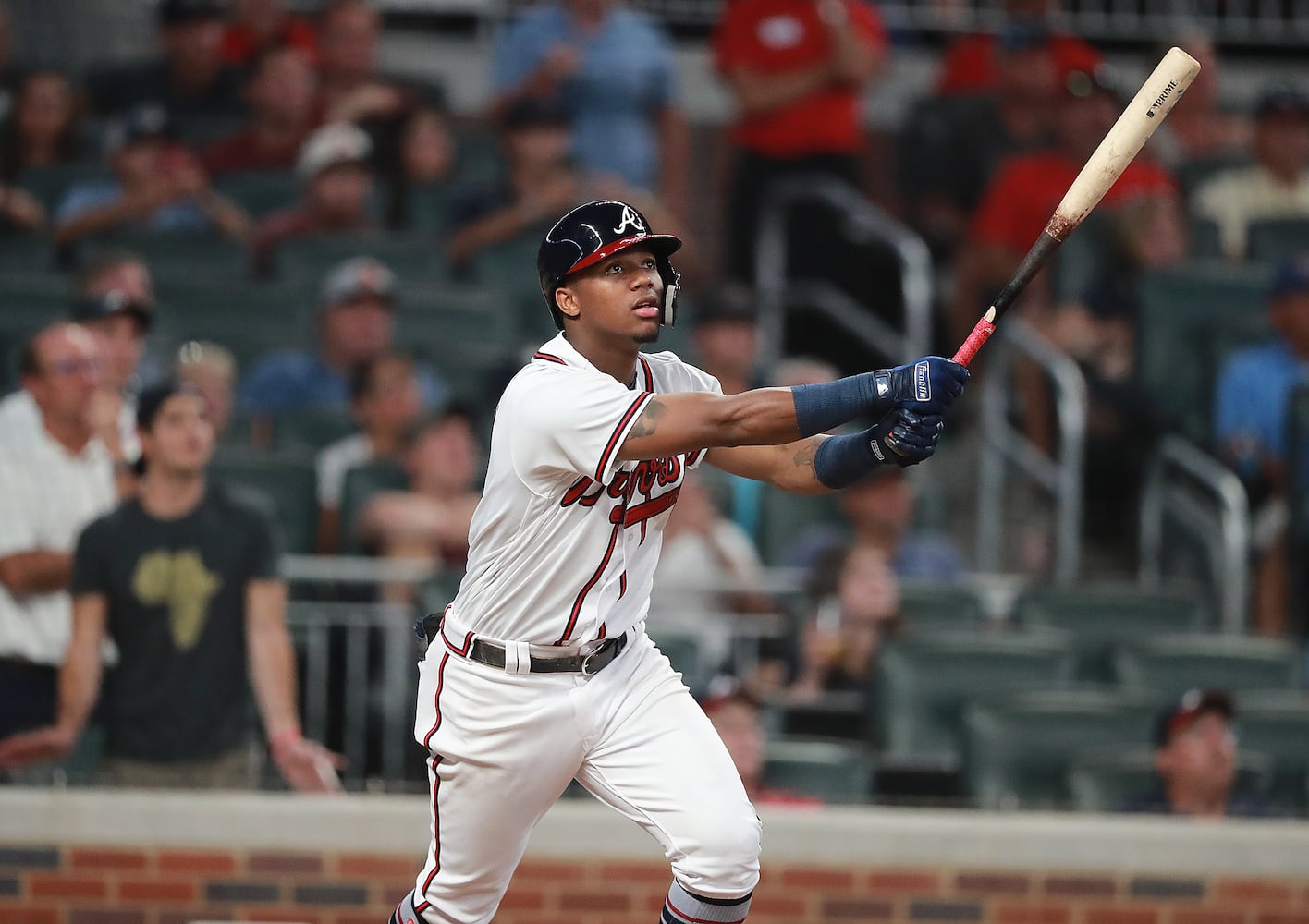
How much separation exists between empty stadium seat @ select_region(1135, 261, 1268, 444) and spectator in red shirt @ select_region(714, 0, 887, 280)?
57.4 inches

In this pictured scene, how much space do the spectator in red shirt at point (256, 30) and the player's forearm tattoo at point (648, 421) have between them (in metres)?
6.10

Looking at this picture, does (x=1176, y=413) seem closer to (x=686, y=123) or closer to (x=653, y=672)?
(x=686, y=123)

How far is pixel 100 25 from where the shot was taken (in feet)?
34.6

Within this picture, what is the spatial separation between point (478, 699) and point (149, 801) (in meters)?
1.41

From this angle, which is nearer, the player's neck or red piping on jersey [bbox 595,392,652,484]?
red piping on jersey [bbox 595,392,652,484]

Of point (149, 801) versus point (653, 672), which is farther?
point (149, 801)

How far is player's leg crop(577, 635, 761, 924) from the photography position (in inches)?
152

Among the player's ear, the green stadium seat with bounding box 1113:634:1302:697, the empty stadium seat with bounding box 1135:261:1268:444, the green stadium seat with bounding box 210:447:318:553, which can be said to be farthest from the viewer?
the empty stadium seat with bounding box 1135:261:1268:444

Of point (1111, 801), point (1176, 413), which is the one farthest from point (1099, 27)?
point (1111, 801)

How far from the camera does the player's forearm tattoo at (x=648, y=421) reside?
12.1 ft

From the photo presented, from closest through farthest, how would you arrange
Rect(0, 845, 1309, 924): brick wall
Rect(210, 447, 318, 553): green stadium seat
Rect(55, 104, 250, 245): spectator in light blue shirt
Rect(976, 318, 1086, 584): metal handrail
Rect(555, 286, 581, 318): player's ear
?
1. Rect(555, 286, 581, 318): player's ear
2. Rect(0, 845, 1309, 924): brick wall
3. Rect(210, 447, 318, 553): green stadium seat
4. Rect(976, 318, 1086, 584): metal handrail
5. Rect(55, 104, 250, 245): spectator in light blue shirt

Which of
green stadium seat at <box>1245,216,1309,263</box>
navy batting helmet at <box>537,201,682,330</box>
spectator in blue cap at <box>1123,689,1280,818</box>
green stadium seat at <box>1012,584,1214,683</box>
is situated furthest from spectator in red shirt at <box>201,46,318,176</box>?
navy batting helmet at <box>537,201,682,330</box>

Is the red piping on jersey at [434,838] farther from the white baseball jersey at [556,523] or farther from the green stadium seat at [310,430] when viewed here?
the green stadium seat at [310,430]

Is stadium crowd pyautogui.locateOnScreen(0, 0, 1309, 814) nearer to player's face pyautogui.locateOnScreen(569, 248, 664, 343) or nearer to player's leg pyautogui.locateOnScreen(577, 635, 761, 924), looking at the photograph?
player's leg pyautogui.locateOnScreen(577, 635, 761, 924)
